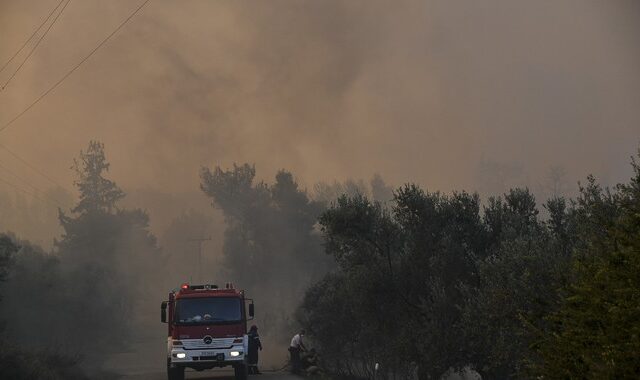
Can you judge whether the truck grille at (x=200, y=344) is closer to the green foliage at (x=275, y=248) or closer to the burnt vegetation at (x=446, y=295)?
the burnt vegetation at (x=446, y=295)

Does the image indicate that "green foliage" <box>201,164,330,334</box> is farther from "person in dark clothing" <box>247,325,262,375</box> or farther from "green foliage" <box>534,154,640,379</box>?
"green foliage" <box>534,154,640,379</box>

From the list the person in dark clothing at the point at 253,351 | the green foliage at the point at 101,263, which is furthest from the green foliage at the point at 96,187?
the person in dark clothing at the point at 253,351

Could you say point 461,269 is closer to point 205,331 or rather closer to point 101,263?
point 205,331

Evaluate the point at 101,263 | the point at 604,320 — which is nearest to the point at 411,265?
the point at 604,320

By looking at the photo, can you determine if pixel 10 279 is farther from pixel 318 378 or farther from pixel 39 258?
pixel 318 378

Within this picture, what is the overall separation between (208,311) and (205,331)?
0.64 meters

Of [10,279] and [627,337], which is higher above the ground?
[10,279]

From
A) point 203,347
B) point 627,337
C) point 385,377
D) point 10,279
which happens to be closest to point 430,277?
point 203,347

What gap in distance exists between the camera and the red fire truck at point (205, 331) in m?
26.0

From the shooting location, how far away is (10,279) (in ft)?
152

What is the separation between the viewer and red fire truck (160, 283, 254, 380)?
85.2 ft

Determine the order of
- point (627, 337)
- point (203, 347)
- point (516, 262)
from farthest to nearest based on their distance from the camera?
1. point (203, 347)
2. point (516, 262)
3. point (627, 337)

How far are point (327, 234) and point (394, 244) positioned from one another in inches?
89.6

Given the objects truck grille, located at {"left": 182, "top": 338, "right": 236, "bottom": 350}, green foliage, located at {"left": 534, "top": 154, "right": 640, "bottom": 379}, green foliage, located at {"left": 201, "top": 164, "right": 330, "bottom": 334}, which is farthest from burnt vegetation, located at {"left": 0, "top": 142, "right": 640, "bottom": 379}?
green foliage, located at {"left": 201, "top": 164, "right": 330, "bottom": 334}
